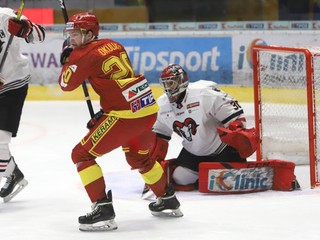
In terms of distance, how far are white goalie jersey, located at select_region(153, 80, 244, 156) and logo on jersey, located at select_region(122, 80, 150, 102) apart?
0.76m

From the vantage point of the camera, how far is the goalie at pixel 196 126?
4.03 metres

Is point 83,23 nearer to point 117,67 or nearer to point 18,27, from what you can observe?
point 117,67

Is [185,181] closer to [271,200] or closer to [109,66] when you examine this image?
[271,200]

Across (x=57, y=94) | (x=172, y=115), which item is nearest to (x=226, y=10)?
(x=57, y=94)

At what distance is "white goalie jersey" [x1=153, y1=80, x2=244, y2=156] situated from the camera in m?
4.11

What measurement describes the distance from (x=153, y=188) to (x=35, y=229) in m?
0.54

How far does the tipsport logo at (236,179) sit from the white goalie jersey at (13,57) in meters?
1.04

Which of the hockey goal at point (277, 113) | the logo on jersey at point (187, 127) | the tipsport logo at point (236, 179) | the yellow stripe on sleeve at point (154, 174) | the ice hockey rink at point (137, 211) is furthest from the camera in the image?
the hockey goal at point (277, 113)

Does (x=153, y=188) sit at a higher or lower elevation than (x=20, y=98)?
lower

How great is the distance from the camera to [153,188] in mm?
3600

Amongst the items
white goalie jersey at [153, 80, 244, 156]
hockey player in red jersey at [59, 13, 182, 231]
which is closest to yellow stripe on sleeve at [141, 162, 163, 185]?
hockey player in red jersey at [59, 13, 182, 231]

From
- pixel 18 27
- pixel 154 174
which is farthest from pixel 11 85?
pixel 154 174

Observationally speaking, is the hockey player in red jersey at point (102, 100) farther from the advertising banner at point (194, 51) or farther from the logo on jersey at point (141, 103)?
the advertising banner at point (194, 51)

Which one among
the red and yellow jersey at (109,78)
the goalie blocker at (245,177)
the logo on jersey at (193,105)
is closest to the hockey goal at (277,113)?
the goalie blocker at (245,177)
